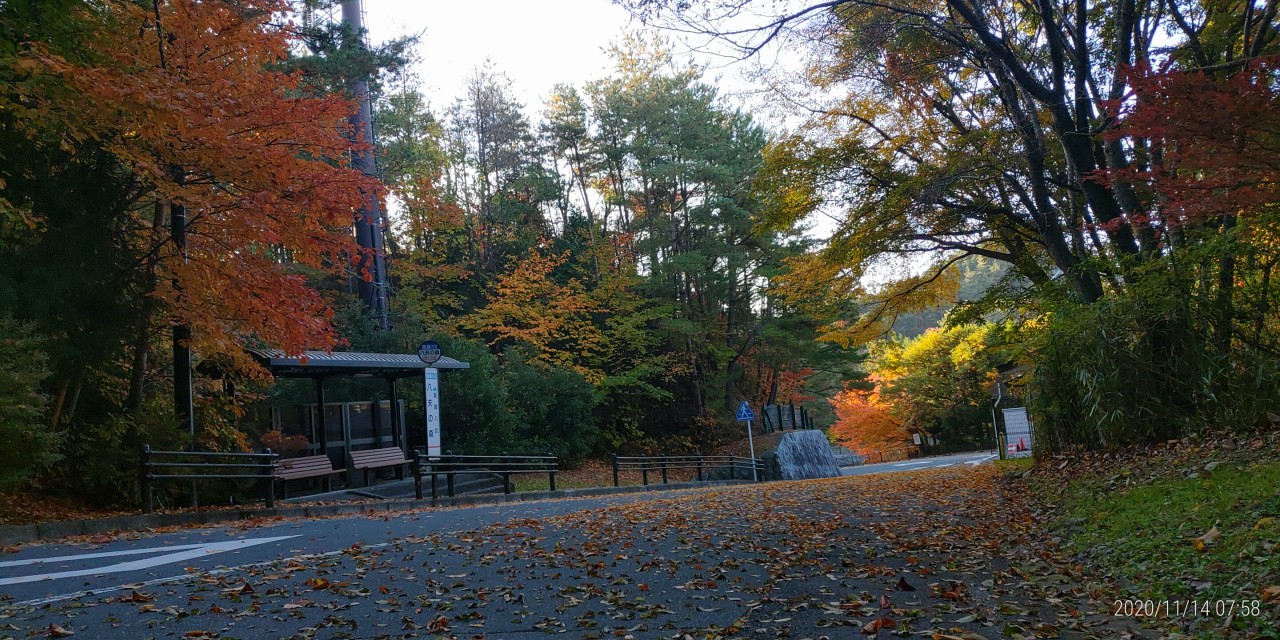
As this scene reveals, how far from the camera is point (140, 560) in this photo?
24.4 feet

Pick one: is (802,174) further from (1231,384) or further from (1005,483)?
(1231,384)

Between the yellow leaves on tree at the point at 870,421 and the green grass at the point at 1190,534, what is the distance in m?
36.3

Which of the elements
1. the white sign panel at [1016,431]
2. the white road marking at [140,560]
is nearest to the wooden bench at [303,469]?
the white road marking at [140,560]

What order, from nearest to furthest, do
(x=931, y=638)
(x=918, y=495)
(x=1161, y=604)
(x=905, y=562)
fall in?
(x=931, y=638) < (x=1161, y=604) < (x=905, y=562) < (x=918, y=495)

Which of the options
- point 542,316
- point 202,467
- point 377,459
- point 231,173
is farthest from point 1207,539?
point 542,316

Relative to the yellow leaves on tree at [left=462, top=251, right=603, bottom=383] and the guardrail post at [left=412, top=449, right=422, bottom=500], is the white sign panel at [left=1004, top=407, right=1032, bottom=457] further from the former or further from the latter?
the guardrail post at [left=412, top=449, right=422, bottom=500]

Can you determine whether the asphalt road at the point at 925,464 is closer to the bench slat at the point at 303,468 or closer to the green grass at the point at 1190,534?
the bench slat at the point at 303,468

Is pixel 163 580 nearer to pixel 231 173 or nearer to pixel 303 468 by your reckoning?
pixel 231 173

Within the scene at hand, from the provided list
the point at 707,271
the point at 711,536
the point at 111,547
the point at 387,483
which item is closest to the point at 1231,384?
the point at 711,536

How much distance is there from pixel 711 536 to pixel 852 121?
11.3m

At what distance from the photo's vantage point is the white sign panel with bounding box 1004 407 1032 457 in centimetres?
2364

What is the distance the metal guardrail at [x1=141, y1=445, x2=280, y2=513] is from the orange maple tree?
154 centimetres

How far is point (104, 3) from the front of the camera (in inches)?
438

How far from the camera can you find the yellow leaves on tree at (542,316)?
2909 centimetres
